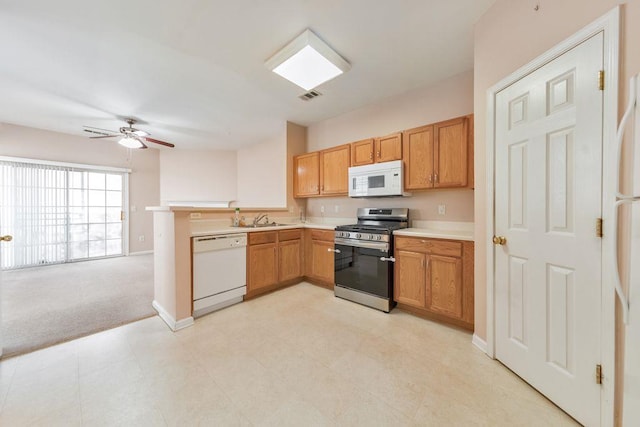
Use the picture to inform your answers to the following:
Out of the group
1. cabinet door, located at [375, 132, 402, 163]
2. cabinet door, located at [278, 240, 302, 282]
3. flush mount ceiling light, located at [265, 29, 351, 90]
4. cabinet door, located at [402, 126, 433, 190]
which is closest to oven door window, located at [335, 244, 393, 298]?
cabinet door, located at [278, 240, 302, 282]

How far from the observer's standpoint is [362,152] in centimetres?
337

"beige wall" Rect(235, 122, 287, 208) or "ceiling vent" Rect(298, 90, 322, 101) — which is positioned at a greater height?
Answer: "ceiling vent" Rect(298, 90, 322, 101)

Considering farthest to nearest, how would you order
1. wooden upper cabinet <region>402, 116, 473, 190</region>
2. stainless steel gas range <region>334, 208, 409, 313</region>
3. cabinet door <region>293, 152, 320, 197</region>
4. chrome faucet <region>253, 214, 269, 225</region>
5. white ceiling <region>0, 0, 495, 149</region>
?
cabinet door <region>293, 152, 320, 197</region> < chrome faucet <region>253, 214, 269, 225</region> < stainless steel gas range <region>334, 208, 409, 313</region> < wooden upper cabinet <region>402, 116, 473, 190</region> < white ceiling <region>0, 0, 495, 149</region>

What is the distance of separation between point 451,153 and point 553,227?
1371mm

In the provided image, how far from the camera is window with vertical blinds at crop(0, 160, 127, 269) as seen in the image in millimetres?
4465

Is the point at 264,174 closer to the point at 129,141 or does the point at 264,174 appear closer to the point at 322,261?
the point at 129,141

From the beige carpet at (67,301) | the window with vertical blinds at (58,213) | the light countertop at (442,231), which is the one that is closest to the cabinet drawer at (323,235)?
the light countertop at (442,231)

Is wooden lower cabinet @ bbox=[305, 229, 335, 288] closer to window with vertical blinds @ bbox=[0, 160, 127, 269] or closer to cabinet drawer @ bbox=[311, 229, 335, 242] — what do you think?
cabinet drawer @ bbox=[311, 229, 335, 242]

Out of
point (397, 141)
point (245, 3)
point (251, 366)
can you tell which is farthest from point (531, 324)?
point (245, 3)

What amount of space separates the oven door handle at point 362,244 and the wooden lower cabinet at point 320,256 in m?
0.24

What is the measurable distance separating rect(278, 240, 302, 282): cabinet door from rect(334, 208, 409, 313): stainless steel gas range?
724mm

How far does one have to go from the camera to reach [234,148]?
20.5 feet

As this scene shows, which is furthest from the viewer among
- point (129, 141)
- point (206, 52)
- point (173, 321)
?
point (129, 141)

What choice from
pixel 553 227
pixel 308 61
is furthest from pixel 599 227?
pixel 308 61
